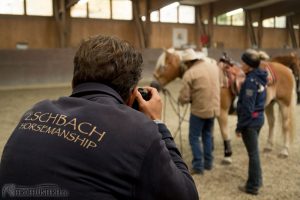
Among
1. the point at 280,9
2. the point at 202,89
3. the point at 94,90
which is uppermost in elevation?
the point at 280,9

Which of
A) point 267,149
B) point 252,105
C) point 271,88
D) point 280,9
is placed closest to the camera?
point 252,105

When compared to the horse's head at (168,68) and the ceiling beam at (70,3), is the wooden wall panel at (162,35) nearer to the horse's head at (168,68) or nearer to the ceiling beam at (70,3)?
the ceiling beam at (70,3)

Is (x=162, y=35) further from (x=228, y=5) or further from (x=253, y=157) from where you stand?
(x=253, y=157)

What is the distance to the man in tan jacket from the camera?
406 cm

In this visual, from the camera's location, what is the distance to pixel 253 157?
11.5 feet

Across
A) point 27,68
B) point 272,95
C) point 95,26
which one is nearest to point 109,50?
point 272,95

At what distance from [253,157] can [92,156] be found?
2801 mm

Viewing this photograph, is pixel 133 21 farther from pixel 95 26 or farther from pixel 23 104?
pixel 23 104

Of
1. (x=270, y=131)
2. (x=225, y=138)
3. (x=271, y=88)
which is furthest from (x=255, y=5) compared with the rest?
(x=225, y=138)

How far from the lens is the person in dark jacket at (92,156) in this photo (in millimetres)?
1007

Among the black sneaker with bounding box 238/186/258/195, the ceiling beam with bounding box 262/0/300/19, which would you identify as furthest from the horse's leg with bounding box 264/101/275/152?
the ceiling beam with bounding box 262/0/300/19

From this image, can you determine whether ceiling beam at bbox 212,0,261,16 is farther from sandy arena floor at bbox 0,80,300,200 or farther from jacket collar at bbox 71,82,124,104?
jacket collar at bbox 71,82,124,104

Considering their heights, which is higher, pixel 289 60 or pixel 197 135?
pixel 289 60

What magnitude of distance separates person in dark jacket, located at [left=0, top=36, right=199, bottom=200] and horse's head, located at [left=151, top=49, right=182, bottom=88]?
3.73 meters
